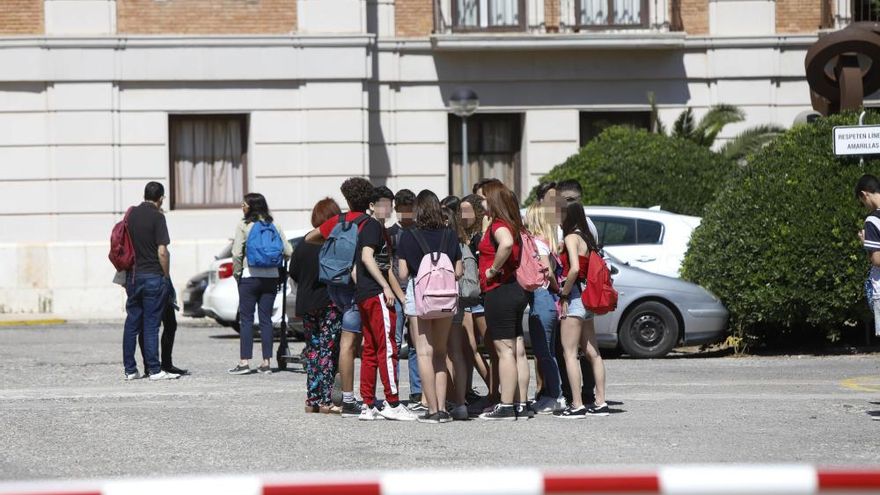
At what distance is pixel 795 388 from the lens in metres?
13.0

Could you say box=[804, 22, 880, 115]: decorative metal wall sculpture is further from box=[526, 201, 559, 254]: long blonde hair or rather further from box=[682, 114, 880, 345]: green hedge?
box=[526, 201, 559, 254]: long blonde hair

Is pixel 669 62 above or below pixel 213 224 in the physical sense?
above

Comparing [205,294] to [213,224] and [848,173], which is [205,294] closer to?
[213,224]

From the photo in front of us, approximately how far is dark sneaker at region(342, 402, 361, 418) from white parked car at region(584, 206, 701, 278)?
6434 mm

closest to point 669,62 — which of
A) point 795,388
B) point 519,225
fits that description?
point 795,388

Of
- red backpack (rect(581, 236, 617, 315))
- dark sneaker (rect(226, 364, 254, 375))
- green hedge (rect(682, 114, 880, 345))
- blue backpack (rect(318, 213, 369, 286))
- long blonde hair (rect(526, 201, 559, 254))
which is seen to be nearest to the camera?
red backpack (rect(581, 236, 617, 315))

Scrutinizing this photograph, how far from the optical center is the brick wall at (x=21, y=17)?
2469 centimetres

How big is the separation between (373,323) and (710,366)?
16.6 ft

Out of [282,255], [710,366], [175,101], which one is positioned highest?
[175,101]

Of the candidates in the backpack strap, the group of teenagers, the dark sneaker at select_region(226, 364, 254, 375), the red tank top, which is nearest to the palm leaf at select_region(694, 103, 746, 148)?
the dark sneaker at select_region(226, 364, 254, 375)

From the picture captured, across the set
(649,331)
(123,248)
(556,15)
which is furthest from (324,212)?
(556,15)

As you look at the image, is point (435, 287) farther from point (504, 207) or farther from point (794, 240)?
point (794, 240)

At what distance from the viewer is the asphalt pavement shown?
29.9ft

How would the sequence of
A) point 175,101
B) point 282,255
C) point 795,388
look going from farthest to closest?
point 175,101 < point 282,255 < point 795,388
